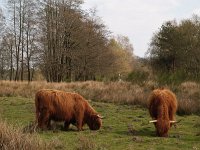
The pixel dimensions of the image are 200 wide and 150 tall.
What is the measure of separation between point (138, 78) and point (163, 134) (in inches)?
620

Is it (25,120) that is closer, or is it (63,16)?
(25,120)

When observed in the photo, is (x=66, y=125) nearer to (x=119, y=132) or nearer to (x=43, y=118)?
(x=43, y=118)

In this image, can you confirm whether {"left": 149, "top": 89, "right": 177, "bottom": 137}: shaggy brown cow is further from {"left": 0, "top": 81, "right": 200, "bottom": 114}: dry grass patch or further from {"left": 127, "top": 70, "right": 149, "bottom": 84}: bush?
{"left": 127, "top": 70, "right": 149, "bottom": 84}: bush

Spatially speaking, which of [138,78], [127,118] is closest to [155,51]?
[138,78]

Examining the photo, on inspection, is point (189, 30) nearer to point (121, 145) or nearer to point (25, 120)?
point (25, 120)

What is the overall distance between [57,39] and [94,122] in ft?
110

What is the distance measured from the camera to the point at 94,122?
13.8 m

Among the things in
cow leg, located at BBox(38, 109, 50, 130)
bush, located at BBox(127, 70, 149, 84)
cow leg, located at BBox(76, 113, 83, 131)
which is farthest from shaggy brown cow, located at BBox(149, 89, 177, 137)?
bush, located at BBox(127, 70, 149, 84)

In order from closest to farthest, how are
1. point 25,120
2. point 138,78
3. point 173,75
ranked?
point 25,120 → point 173,75 → point 138,78

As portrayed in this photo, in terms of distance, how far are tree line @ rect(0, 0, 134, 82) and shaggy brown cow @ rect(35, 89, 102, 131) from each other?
30230 mm

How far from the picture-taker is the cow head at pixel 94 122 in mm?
13680

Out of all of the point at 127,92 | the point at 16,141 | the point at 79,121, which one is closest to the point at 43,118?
the point at 79,121

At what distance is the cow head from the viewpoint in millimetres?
13680

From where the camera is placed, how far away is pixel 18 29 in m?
49.4
